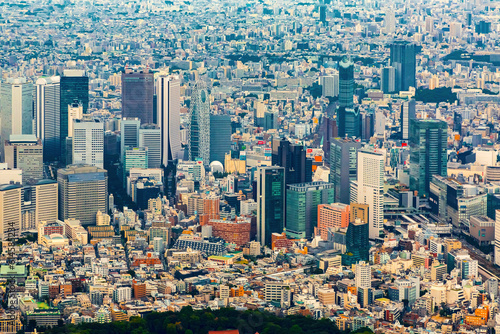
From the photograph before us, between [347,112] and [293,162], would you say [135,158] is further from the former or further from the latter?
[347,112]

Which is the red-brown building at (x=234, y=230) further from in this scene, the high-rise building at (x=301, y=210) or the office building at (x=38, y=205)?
the office building at (x=38, y=205)

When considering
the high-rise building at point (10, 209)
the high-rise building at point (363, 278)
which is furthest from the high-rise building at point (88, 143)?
the high-rise building at point (363, 278)

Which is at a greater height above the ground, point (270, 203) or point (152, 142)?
point (152, 142)

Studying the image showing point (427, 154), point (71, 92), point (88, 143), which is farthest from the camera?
point (71, 92)

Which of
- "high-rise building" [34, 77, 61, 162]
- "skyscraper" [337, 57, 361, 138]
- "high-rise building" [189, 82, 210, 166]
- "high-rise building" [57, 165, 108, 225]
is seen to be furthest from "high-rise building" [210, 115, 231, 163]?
"high-rise building" [57, 165, 108, 225]

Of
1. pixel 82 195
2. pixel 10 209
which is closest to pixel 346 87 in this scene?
pixel 82 195

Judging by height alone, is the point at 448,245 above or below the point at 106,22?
below

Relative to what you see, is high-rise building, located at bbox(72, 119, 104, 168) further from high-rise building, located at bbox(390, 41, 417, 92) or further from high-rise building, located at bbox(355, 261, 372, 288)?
high-rise building, located at bbox(390, 41, 417, 92)

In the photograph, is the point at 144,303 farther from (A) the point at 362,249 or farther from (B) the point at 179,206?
(B) the point at 179,206

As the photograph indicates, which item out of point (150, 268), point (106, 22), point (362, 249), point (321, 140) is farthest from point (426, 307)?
point (106, 22)
